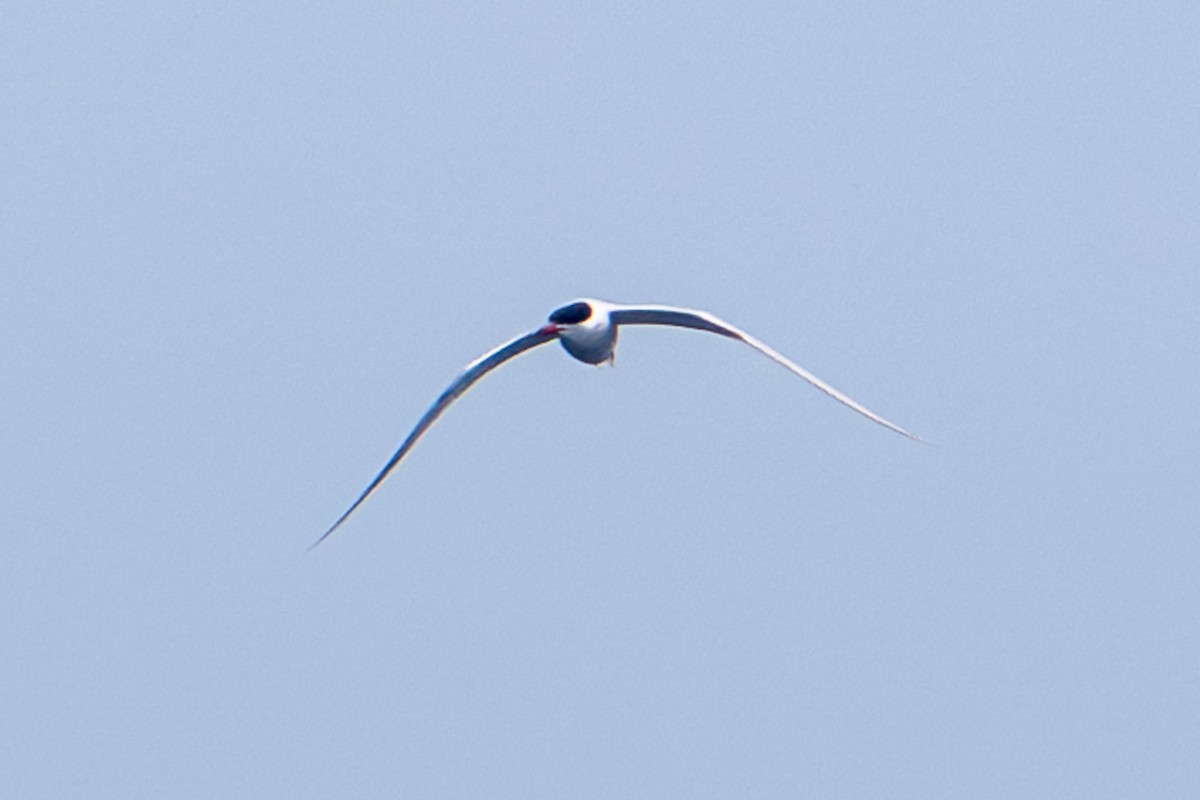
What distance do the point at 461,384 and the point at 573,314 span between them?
2.77 m

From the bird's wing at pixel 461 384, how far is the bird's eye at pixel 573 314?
0.29m

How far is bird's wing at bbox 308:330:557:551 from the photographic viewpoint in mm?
29953

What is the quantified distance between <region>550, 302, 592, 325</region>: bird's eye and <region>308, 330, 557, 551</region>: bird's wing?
0.94ft

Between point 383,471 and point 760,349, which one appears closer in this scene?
point 760,349

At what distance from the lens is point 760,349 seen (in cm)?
2872

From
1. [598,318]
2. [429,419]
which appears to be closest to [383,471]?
[429,419]

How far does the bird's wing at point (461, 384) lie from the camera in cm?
2995

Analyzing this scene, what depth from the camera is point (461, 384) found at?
103ft

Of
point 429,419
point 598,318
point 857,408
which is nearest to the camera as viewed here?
point 857,408

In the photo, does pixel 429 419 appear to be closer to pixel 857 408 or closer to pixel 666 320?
pixel 666 320

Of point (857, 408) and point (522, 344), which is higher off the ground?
point (522, 344)

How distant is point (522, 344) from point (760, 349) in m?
3.26

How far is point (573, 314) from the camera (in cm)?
2914

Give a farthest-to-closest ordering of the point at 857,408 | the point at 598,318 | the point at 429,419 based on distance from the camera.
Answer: the point at 429,419 → the point at 598,318 → the point at 857,408
